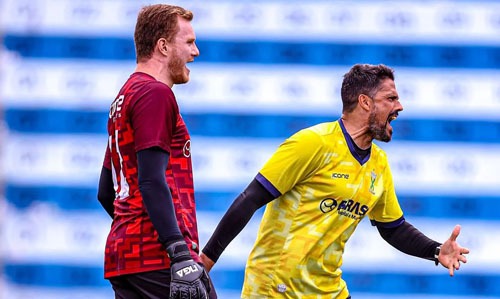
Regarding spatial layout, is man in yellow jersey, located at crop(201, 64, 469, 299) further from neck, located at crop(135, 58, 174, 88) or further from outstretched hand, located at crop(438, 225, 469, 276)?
neck, located at crop(135, 58, 174, 88)

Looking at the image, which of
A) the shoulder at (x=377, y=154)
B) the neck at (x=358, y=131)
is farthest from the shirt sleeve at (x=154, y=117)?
the shoulder at (x=377, y=154)

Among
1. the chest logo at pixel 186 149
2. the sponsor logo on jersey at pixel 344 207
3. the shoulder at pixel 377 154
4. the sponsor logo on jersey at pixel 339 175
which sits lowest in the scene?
the sponsor logo on jersey at pixel 344 207

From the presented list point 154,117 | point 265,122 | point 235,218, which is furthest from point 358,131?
point 265,122

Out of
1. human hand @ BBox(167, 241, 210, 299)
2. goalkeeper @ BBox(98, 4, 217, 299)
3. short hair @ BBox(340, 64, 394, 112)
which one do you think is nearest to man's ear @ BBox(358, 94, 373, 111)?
short hair @ BBox(340, 64, 394, 112)

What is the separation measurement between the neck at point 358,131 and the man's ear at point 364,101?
0.23 feet

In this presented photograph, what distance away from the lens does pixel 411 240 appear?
517cm

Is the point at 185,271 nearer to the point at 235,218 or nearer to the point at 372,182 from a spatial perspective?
the point at 235,218

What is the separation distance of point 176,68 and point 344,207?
1.14 metres

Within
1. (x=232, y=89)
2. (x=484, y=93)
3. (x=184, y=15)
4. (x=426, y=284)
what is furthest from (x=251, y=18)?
(x=184, y=15)

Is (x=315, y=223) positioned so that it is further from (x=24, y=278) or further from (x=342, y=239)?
(x=24, y=278)

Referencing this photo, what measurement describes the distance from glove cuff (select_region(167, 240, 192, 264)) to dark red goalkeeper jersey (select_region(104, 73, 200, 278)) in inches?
5.7

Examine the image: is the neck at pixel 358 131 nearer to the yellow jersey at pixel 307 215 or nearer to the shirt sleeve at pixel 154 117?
the yellow jersey at pixel 307 215

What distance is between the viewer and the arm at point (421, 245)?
496cm

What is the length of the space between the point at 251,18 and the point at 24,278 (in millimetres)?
2875
